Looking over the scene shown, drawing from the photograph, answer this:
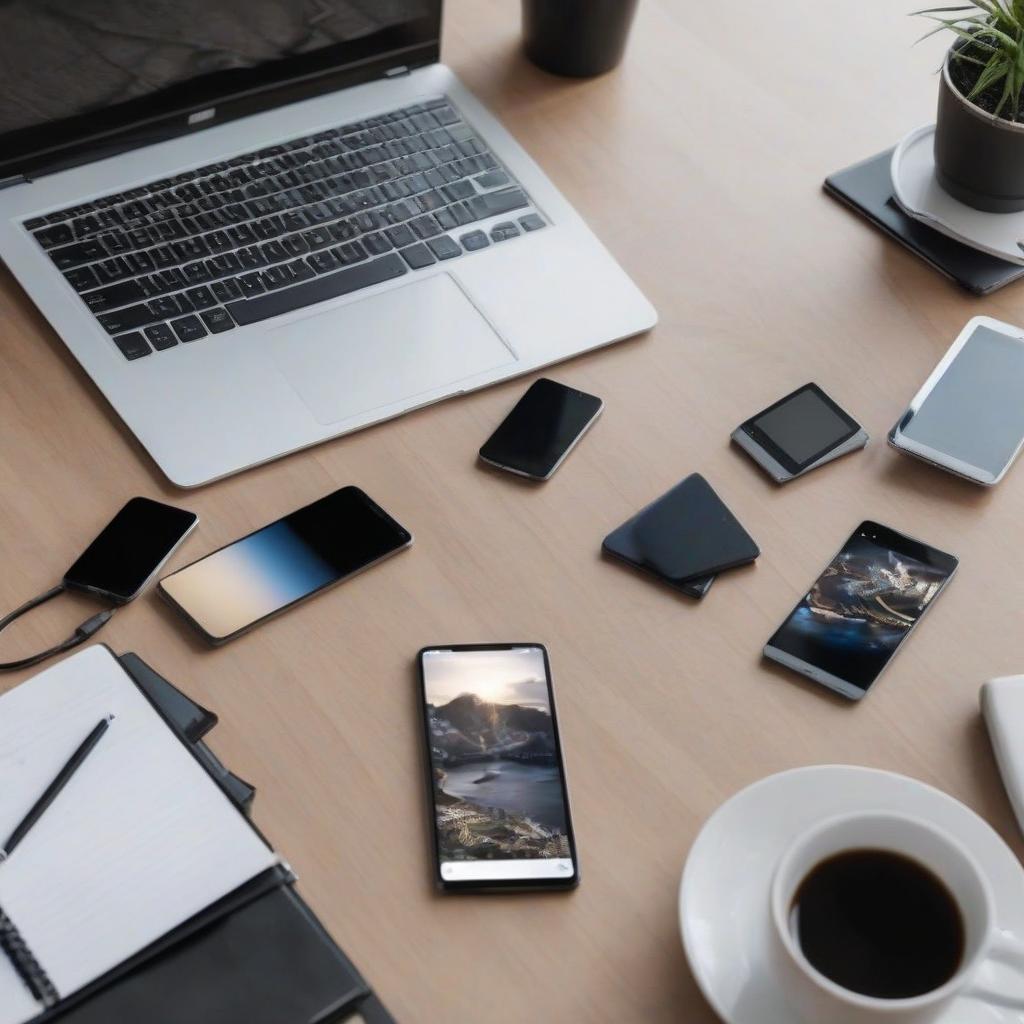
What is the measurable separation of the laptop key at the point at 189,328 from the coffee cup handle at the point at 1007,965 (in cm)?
61

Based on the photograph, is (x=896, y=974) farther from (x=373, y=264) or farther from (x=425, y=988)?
(x=373, y=264)

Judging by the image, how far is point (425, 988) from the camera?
0.68 metres

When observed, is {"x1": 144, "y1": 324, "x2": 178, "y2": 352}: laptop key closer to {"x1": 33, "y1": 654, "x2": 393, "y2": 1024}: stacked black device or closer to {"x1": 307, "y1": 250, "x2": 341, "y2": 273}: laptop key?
{"x1": 307, "y1": 250, "x2": 341, "y2": 273}: laptop key

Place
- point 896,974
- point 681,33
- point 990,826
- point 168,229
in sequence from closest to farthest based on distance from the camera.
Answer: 1. point 896,974
2. point 990,826
3. point 168,229
4. point 681,33

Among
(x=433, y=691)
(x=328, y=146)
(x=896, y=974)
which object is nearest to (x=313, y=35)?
(x=328, y=146)

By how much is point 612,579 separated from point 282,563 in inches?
8.1

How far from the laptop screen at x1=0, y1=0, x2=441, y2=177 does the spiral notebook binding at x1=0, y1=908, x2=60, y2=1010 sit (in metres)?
0.55

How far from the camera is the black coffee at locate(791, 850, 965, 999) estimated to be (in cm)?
62

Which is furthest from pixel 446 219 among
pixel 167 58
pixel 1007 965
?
pixel 1007 965

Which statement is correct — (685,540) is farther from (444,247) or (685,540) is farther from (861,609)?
(444,247)

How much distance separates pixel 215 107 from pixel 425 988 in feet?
2.18

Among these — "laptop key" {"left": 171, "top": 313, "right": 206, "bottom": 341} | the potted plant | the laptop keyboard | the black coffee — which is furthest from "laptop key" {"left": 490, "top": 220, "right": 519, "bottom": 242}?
the black coffee

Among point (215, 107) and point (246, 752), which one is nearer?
point (246, 752)

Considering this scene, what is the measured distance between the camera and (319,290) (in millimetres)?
945
